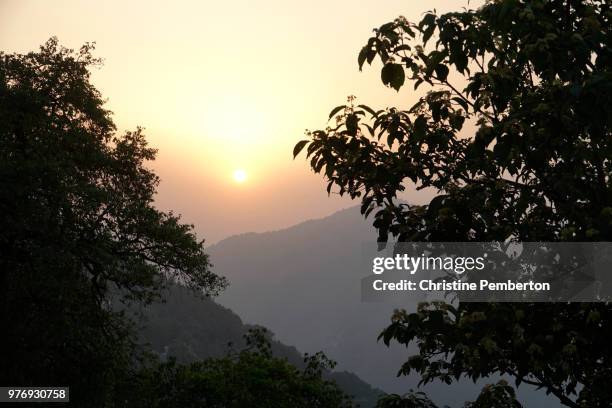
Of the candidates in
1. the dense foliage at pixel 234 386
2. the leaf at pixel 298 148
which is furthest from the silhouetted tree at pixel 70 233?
the leaf at pixel 298 148

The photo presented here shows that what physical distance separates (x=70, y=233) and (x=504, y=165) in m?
16.8

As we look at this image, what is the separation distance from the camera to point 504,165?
7223 mm

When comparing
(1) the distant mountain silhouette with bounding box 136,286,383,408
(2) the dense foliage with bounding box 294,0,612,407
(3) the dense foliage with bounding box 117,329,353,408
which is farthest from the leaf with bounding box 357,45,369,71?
(1) the distant mountain silhouette with bounding box 136,286,383,408

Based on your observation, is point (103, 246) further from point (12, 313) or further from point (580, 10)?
point (580, 10)

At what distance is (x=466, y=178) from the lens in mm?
7941

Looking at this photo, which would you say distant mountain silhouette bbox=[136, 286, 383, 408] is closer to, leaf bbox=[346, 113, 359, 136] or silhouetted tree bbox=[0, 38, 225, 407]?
silhouetted tree bbox=[0, 38, 225, 407]

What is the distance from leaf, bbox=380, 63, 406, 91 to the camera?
7319 millimetres

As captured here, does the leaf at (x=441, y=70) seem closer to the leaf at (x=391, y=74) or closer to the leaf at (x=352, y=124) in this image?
the leaf at (x=391, y=74)

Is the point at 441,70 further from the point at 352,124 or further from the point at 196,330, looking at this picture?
the point at 196,330

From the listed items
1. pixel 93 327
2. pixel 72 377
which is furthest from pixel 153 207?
pixel 72 377

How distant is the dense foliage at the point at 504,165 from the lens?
6.51m

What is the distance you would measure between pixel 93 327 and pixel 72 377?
186 centimetres

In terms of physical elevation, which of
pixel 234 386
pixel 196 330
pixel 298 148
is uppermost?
pixel 196 330

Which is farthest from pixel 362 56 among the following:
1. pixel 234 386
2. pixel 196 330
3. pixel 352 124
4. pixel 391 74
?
pixel 196 330
